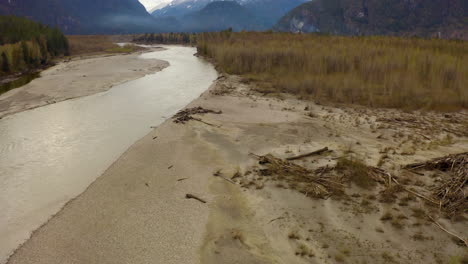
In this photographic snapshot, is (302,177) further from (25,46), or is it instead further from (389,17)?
(389,17)

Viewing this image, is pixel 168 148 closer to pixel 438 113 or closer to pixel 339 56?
pixel 438 113

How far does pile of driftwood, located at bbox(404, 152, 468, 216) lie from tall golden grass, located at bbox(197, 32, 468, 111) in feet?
23.4

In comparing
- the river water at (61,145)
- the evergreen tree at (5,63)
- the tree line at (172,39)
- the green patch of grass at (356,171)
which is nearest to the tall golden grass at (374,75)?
the river water at (61,145)

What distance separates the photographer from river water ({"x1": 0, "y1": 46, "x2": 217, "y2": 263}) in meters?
6.56

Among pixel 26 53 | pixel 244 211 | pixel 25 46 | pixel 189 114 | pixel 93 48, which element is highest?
pixel 93 48

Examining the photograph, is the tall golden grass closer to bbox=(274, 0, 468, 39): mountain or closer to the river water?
the river water

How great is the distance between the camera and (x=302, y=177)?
6863 mm

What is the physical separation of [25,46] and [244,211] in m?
41.7

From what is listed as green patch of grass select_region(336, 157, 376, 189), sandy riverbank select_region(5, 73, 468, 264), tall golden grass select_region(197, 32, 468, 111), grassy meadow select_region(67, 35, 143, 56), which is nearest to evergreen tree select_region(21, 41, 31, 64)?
grassy meadow select_region(67, 35, 143, 56)

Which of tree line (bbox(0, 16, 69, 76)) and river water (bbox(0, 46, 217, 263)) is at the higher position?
tree line (bbox(0, 16, 69, 76))

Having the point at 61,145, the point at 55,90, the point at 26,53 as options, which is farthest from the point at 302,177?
the point at 26,53

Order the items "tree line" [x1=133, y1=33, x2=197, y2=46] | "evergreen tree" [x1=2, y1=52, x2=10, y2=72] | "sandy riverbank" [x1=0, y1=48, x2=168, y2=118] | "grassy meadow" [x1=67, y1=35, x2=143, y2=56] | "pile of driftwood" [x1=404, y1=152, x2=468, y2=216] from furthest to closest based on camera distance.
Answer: "tree line" [x1=133, y1=33, x2=197, y2=46] → "grassy meadow" [x1=67, y1=35, x2=143, y2=56] → "evergreen tree" [x1=2, y1=52, x2=10, y2=72] → "sandy riverbank" [x1=0, y1=48, x2=168, y2=118] → "pile of driftwood" [x1=404, y1=152, x2=468, y2=216]

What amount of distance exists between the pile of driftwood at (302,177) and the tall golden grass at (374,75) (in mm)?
8214

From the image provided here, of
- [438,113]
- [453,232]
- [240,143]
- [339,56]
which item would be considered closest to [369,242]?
[453,232]
